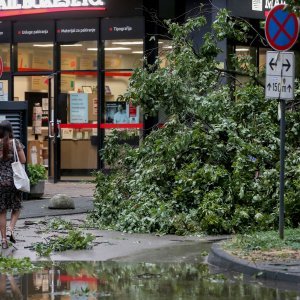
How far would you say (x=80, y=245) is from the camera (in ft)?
38.3

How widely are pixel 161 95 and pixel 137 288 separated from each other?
21.2 feet

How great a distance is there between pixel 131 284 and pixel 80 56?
16.0 m

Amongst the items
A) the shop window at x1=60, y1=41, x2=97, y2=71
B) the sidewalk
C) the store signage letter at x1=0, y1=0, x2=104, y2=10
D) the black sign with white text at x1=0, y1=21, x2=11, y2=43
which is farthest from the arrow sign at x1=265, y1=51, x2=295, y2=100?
the black sign with white text at x1=0, y1=21, x2=11, y2=43

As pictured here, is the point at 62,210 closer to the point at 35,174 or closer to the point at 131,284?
the point at 35,174

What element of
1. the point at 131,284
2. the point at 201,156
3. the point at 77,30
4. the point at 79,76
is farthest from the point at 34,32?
the point at 131,284

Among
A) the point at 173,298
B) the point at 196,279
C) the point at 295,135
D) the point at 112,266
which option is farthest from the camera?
the point at 295,135

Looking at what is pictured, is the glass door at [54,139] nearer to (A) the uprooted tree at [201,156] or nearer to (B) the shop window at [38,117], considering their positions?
(B) the shop window at [38,117]

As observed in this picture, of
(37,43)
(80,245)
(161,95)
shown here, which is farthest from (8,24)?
(80,245)

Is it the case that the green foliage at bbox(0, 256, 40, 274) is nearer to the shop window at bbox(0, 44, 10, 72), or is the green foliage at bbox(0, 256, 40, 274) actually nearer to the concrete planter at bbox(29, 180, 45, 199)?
the concrete planter at bbox(29, 180, 45, 199)

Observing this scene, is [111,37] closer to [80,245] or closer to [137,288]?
[80,245]

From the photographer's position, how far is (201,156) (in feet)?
47.7

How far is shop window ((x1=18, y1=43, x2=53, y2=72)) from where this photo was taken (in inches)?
974

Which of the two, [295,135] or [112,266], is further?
A: [295,135]

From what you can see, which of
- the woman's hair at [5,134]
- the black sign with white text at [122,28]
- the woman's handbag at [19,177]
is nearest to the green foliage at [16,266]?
the woman's handbag at [19,177]
